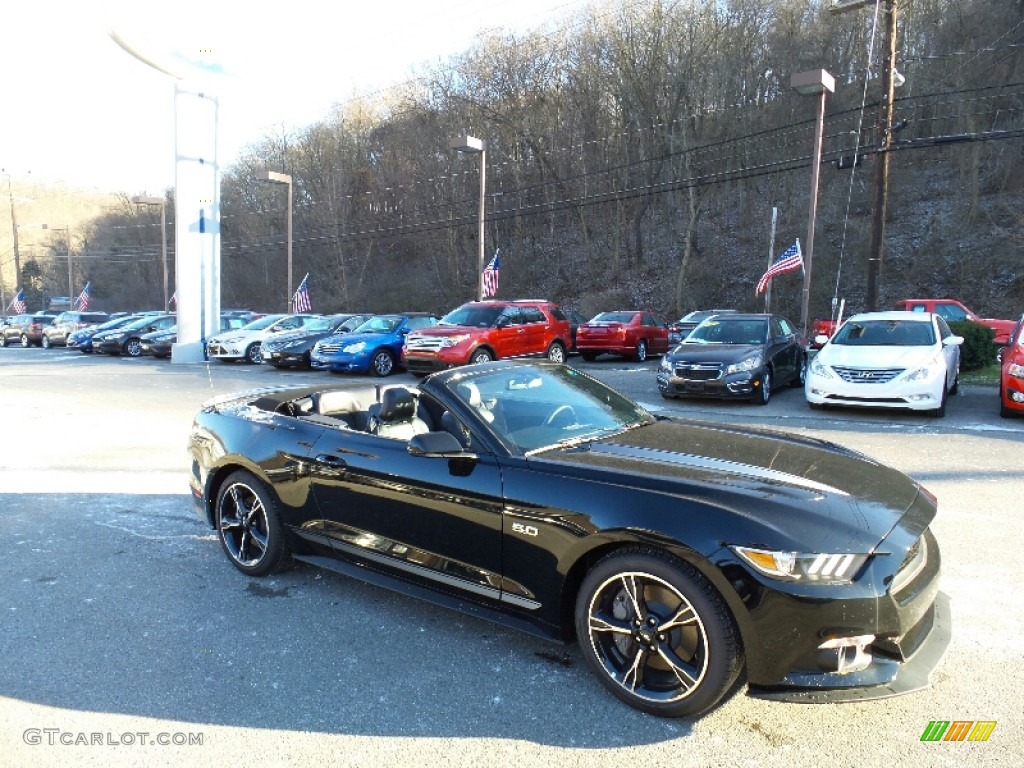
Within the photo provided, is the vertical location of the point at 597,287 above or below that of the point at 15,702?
above

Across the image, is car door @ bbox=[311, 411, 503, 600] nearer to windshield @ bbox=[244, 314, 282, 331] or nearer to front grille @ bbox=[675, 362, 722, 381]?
front grille @ bbox=[675, 362, 722, 381]

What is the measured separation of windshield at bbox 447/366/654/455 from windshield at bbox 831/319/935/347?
8688 millimetres

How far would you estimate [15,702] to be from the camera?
10.3 ft

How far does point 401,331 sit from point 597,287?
75.5ft

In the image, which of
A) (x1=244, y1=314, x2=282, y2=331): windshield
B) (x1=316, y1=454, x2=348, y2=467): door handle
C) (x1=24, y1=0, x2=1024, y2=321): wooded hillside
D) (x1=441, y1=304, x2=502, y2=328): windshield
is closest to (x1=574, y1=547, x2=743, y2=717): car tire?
(x1=316, y1=454, x2=348, y2=467): door handle

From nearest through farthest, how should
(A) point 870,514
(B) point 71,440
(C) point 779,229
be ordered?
(A) point 870,514
(B) point 71,440
(C) point 779,229

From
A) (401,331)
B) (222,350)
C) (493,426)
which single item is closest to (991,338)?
(401,331)

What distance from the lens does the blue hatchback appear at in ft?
61.2

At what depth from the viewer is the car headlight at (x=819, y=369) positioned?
11.1 m

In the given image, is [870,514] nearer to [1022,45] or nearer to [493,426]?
[493,426]

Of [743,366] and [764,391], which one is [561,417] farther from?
[764,391]

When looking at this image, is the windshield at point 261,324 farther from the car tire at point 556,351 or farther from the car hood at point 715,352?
the car hood at point 715,352

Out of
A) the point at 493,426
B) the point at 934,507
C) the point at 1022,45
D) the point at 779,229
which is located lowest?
the point at 934,507

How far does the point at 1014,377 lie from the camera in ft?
33.3
